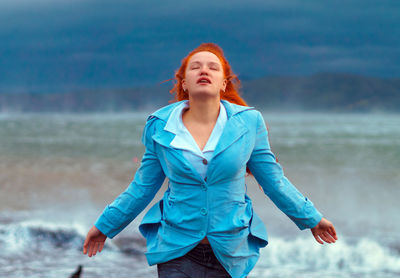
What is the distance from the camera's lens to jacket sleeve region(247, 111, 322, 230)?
2469 millimetres

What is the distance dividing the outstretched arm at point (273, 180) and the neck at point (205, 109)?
0.21 meters

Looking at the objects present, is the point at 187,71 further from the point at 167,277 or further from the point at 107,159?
the point at 107,159

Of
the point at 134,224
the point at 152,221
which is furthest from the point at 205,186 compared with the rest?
the point at 134,224

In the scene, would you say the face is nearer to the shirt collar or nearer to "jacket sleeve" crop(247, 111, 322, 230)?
the shirt collar

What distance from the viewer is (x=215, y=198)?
2.33 m

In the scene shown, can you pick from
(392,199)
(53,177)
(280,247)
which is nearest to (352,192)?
(392,199)

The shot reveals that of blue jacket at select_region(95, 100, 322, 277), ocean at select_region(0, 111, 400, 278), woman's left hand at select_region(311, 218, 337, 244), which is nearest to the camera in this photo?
blue jacket at select_region(95, 100, 322, 277)

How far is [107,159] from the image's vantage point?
25.2 m

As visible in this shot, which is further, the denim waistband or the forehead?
the forehead

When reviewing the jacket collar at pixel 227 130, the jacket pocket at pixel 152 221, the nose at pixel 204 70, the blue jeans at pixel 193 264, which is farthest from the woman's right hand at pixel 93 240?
the nose at pixel 204 70

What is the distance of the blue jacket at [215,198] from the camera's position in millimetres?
2332

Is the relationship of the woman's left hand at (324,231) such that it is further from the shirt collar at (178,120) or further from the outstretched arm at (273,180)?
the shirt collar at (178,120)

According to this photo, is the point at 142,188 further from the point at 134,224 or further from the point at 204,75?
the point at 134,224

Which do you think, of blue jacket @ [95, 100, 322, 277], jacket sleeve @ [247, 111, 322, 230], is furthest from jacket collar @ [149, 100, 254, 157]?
jacket sleeve @ [247, 111, 322, 230]
